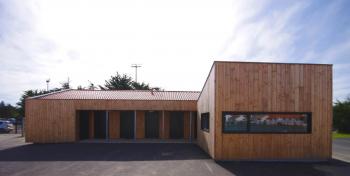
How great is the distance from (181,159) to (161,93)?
10400mm

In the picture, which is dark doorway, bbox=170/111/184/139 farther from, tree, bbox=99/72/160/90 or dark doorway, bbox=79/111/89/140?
tree, bbox=99/72/160/90

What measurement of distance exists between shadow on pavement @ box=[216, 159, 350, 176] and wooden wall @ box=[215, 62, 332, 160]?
58cm

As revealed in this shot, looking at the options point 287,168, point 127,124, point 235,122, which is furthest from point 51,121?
point 287,168

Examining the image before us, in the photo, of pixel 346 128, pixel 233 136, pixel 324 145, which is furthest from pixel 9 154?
pixel 346 128

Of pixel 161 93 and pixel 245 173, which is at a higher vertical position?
pixel 161 93

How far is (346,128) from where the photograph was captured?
27.2m

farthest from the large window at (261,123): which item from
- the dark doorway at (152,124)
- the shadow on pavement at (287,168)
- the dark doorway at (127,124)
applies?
the dark doorway at (127,124)

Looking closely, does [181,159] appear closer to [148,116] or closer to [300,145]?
[300,145]

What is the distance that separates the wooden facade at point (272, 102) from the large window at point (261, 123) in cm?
18

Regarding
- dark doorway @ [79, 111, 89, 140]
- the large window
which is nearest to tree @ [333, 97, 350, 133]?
the large window

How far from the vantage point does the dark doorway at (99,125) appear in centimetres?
1847

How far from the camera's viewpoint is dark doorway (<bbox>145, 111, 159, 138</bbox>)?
60.7 feet

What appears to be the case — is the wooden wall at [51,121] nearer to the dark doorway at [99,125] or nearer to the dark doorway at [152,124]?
the dark doorway at [99,125]

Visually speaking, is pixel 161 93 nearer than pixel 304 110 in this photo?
No
